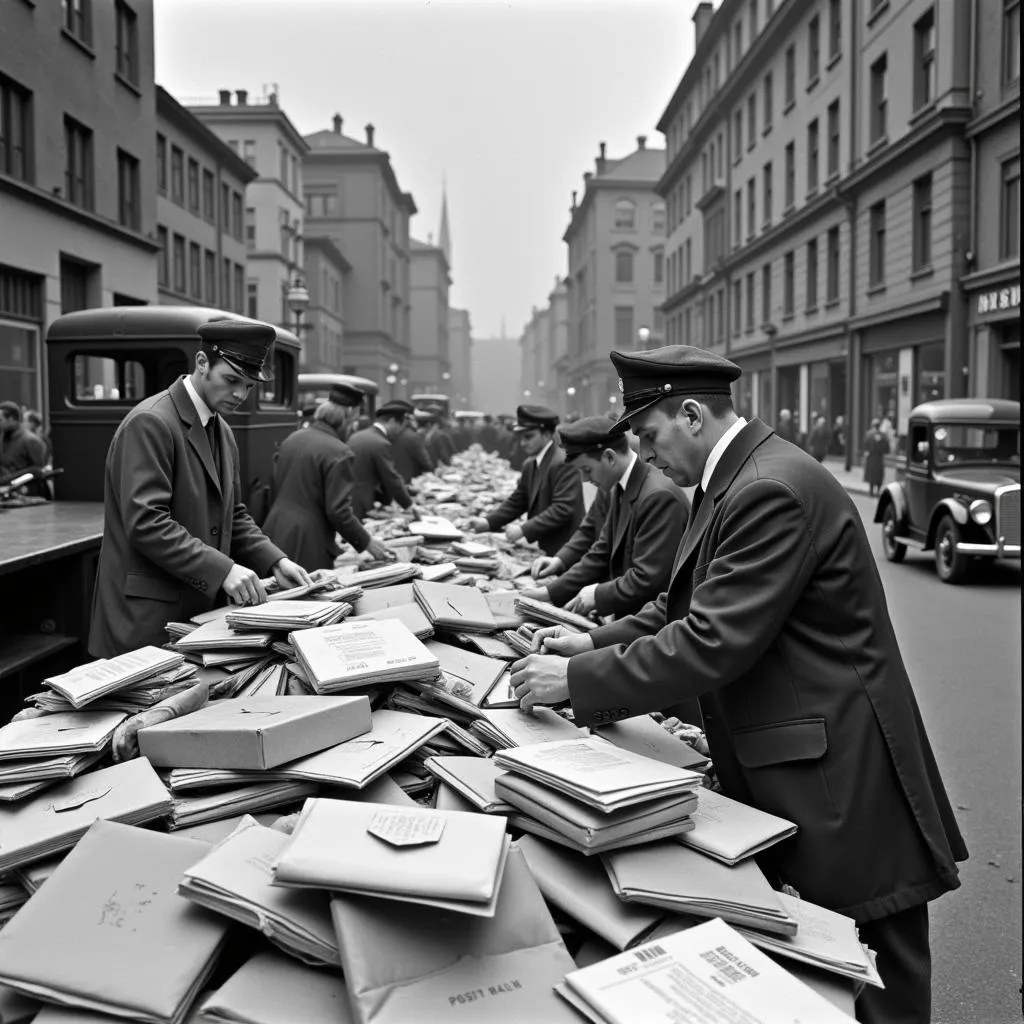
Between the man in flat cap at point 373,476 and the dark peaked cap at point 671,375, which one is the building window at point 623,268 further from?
the dark peaked cap at point 671,375

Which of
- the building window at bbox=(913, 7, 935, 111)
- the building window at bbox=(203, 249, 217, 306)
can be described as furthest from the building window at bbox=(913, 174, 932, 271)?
the building window at bbox=(203, 249, 217, 306)

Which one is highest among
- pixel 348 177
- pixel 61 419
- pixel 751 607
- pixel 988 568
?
pixel 348 177

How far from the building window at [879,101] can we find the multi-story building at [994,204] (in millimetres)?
5185

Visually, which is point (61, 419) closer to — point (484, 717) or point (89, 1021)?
point (484, 717)

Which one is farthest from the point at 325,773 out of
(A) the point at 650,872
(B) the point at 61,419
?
(B) the point at 61,419

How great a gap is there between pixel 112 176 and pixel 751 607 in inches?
981

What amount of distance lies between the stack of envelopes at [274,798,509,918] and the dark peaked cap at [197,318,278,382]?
269 centimetres

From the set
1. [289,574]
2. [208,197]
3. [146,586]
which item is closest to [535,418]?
[289,574]

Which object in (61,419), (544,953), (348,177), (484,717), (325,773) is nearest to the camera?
(544,953)

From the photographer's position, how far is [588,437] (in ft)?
17.4

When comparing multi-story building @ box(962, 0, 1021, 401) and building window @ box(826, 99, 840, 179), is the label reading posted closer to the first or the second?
multi-story building @ box(962, 0, 1021, 401)

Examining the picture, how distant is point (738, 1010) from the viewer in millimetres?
1722

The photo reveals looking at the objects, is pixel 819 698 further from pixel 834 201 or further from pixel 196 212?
pixel 196 212

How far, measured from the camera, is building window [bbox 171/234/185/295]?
37219 millimetres
